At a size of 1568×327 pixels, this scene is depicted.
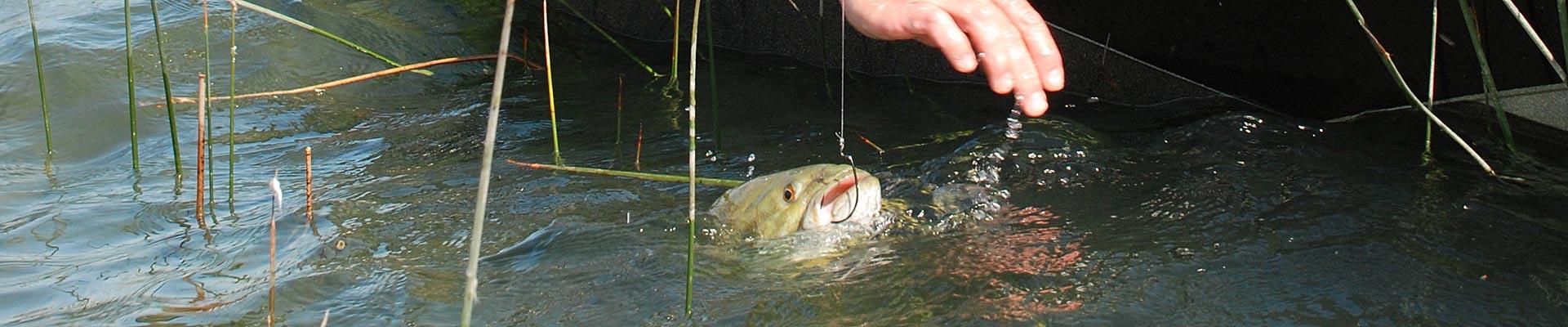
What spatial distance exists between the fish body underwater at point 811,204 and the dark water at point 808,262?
0.13 meters

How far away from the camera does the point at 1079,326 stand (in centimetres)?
288

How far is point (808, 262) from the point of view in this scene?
11.4 feet

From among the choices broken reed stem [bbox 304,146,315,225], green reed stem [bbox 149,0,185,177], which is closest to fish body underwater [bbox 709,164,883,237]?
broken reed stem [bbox 304,146,315,225]

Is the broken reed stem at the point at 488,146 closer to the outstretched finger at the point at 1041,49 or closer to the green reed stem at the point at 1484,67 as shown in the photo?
the outstretched finger at the point at 1041,49

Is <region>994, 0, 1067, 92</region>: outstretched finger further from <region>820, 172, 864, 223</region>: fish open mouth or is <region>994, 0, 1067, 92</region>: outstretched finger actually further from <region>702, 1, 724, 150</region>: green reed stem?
Answer: <region>702, 1, 724, 150</region>: green reed stem

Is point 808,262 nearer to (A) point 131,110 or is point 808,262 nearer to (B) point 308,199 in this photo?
(B) point 308,199

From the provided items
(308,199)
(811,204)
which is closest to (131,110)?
(308,199)

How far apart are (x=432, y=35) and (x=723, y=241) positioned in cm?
376

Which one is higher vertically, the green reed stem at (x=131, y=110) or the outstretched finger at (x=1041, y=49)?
the outstretched finger at (x=1041, y=49)

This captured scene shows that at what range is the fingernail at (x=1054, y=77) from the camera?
3051mm

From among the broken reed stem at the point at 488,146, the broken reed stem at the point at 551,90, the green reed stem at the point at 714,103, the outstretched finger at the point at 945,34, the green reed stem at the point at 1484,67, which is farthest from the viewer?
the green reed stem at the point at 714,103

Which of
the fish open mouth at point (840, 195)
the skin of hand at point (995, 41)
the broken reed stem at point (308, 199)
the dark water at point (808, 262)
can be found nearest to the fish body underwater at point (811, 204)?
the fish open mouth at point (840, 195)

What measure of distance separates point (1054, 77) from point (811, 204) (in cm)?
84

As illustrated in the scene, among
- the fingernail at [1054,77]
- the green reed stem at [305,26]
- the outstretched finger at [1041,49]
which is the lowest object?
the green reed stem at [305,26]
